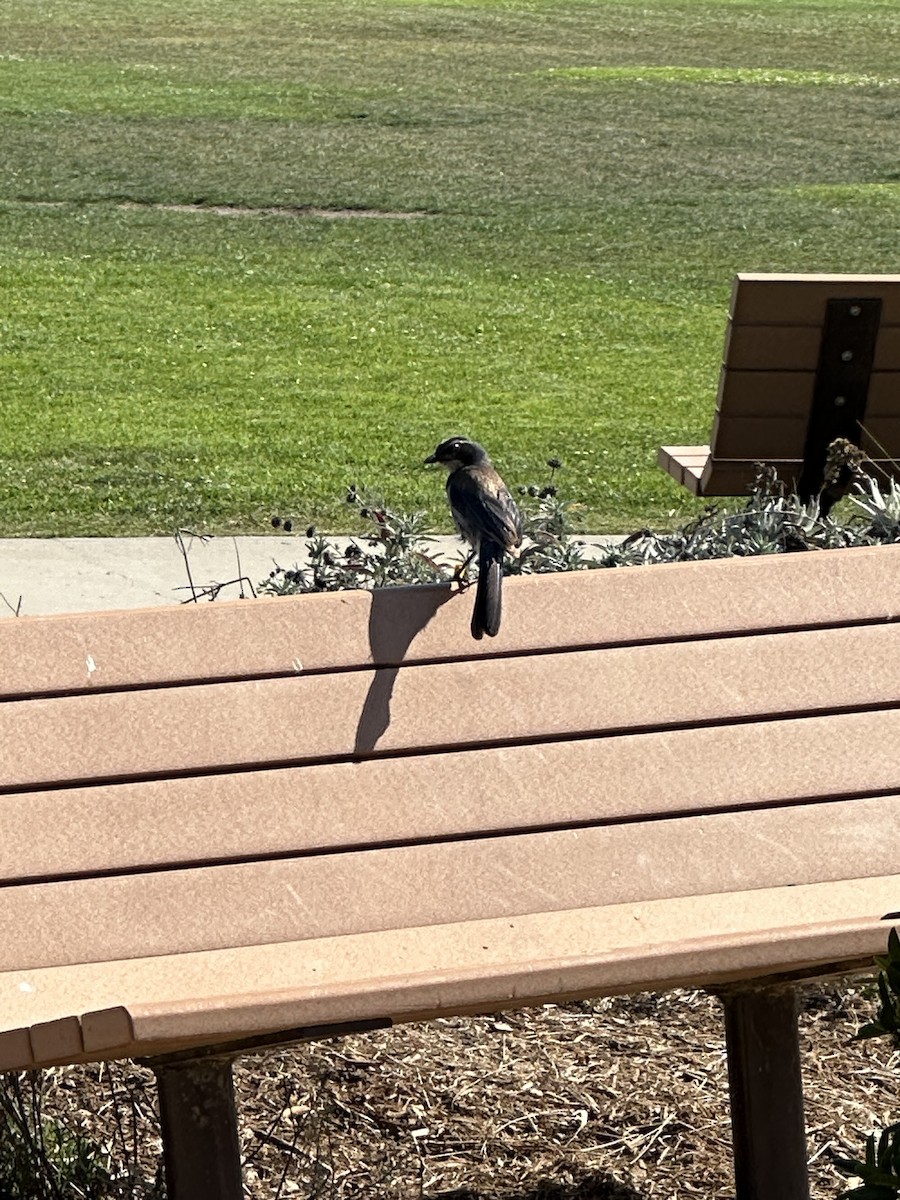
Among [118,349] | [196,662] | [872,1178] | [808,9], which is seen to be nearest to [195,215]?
[118,349]

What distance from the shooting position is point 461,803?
3.39 m

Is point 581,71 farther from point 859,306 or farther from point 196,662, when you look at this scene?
point 196,662

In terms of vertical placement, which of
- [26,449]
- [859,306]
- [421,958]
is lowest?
[26,449]

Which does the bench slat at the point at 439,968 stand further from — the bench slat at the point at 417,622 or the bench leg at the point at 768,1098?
the bench slat at the point at 417,622

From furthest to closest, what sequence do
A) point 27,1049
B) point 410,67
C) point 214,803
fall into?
point 410,67 < point 214,803 < point 27,1049

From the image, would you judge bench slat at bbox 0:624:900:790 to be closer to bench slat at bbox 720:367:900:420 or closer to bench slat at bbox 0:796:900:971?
bench slat at bbox 0:796:900:971

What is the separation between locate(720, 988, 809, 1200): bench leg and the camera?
3316 millimetres

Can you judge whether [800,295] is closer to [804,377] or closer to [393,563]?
[804,377]

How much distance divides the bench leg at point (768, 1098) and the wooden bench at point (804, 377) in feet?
9.65

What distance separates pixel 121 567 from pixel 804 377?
9.58 feet

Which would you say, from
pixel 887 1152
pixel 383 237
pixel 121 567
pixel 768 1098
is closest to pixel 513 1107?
pixel 768 1098

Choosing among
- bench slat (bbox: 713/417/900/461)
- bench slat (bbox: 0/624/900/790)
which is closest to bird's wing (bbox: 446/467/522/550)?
bench slat (bbox: 0/624/900/790)

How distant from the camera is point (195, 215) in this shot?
18.8m

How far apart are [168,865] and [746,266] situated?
1464 cm
